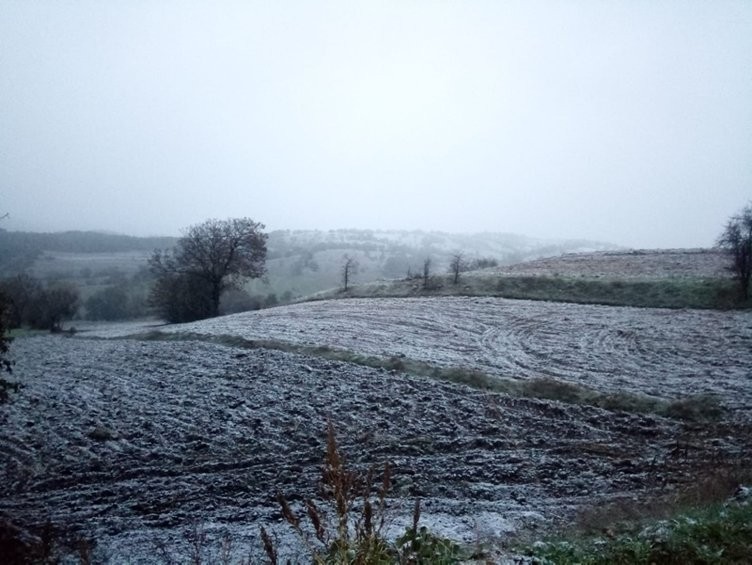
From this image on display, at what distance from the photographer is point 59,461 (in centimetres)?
1420

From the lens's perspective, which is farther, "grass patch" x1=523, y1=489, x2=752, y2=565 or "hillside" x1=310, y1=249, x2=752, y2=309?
"hillside" x1=310, y1=249, x2=752, y2=309

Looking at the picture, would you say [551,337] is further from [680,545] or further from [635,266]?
[635,266]

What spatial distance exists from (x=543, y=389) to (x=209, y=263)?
36388mm

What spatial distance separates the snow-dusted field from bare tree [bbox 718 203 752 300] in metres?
3.48

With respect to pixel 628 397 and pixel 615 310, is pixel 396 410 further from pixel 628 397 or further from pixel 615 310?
pixel 615 310

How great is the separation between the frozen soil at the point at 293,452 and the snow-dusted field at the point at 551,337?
2.36m

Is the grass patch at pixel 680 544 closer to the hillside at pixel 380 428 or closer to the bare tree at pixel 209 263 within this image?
the hillside at pixel 380 428

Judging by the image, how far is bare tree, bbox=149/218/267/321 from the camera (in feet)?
151

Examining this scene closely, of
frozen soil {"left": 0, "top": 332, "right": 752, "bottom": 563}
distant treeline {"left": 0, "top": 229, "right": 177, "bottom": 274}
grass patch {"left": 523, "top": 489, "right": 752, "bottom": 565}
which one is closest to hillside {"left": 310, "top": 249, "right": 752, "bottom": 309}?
frozen soil {"left": 0, "top": 332, "right": 752, "bottom": 563}

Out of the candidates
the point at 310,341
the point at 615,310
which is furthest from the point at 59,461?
the point at 615,310

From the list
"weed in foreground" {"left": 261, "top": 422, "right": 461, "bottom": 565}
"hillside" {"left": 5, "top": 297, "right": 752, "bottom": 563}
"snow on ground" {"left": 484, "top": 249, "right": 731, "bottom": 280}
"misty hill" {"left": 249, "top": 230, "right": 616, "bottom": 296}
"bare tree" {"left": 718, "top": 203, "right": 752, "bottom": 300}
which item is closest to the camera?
"weed in foreground" {"left": 261, "top": 422, "right": 461, "bottom": 565}

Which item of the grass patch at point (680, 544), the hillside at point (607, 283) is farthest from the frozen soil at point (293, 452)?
the hillside at point (607, 283)

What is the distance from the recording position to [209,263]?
46.6 metres

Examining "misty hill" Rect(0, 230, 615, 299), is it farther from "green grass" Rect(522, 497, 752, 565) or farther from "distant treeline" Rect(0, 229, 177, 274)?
"green grass" Rect(522, 497, 752, 565)
